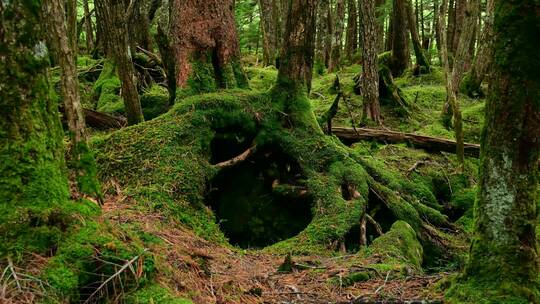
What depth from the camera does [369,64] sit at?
12055 mm

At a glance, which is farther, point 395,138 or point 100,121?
point 395,138

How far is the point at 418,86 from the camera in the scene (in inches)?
682

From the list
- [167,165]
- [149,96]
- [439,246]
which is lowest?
[439,246]

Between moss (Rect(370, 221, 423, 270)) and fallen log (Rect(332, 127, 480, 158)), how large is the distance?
4.32m

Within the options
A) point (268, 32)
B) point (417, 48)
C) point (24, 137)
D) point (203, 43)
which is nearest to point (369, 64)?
point (203, 43)

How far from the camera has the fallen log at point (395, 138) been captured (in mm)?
10977

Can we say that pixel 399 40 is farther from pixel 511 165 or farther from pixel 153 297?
pixel 153 297

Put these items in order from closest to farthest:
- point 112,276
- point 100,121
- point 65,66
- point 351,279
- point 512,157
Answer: point 112,276 → point 512,157 → point 65,66 → point 351,279 → point 100,121

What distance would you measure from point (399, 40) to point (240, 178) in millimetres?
11138

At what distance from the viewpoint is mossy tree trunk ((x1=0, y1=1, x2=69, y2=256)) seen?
2.91 m

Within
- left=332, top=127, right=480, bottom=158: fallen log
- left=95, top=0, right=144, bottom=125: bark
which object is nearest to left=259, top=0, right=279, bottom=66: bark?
left=332, top=127, right=480, bottom=158: fallen log

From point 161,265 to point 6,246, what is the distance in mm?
1098

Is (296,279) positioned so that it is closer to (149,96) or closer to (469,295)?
(469,295)

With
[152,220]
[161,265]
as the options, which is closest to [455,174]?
[152,220]
